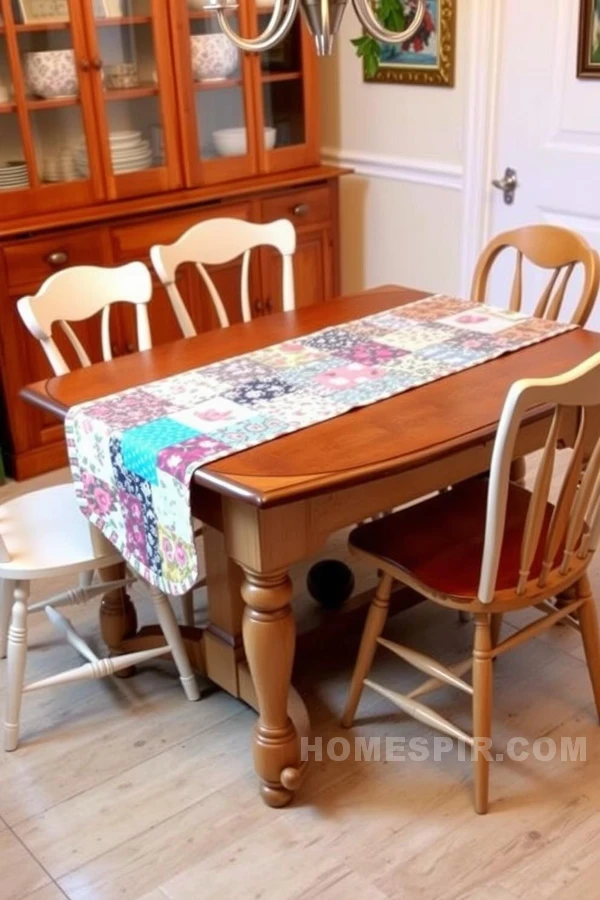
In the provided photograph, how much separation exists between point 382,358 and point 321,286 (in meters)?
1.91

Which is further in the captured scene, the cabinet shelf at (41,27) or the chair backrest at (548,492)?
the cabinet shelf at (41,27)

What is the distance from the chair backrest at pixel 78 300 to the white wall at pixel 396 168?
1697 millimetres

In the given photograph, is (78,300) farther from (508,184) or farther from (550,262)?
(508,184)

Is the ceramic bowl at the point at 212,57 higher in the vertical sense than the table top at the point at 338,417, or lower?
higher

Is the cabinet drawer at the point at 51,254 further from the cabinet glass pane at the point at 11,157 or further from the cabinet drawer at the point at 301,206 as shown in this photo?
the cabinet drawer at the point at 301,206

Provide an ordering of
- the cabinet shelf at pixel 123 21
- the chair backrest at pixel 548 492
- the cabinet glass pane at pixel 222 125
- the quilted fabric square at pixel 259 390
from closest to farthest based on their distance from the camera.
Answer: the chair backrest at pixel 548 492 < the quilted fabric square at pixel 259 390 < the cabinet shelf at pixel 123 21 < the cabinet glass pane at pixel 222 125

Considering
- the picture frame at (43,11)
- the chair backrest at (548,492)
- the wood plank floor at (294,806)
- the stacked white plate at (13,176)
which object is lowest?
the wood plank floor at (294,806)

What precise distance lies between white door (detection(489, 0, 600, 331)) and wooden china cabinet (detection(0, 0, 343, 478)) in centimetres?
76

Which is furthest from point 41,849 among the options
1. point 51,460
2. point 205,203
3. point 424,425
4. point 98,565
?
A: point 205,203

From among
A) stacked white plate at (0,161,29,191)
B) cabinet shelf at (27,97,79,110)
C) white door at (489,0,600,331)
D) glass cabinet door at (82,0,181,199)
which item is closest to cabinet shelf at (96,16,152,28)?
glass cabinet door at (82,0,181,199)

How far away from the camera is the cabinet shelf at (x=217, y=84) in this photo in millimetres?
3625

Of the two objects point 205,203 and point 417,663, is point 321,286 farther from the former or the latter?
point 417,663

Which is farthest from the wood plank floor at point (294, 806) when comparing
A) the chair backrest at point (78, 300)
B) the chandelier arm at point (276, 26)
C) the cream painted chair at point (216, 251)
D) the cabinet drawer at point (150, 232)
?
the cabinet drawer at point (150, 232)

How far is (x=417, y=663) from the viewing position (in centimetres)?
209
